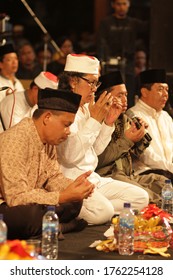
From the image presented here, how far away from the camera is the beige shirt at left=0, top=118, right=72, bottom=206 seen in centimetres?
594

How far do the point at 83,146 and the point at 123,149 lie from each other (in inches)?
32.0

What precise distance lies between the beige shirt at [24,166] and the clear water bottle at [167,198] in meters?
1.37

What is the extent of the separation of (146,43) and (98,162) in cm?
509

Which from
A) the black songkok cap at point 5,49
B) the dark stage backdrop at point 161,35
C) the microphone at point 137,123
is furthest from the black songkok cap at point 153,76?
the dark stage backdrop at point 161,35

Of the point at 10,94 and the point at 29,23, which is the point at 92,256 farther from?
the point at 29,23

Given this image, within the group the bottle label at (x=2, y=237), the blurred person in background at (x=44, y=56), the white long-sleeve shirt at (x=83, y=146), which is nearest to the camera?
the bottle label at (x=2, y=237)

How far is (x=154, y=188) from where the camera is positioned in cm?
786

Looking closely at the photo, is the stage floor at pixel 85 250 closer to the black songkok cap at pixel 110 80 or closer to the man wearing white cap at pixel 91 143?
the man wearing white cap at pixel 91 143

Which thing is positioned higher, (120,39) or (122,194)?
(120,39)

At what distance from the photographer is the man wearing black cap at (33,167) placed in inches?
234

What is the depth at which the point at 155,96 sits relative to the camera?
27.7 feet

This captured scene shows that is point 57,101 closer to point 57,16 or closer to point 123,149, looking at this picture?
point 123,149

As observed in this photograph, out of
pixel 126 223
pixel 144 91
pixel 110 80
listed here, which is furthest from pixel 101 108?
pixel 144 91
